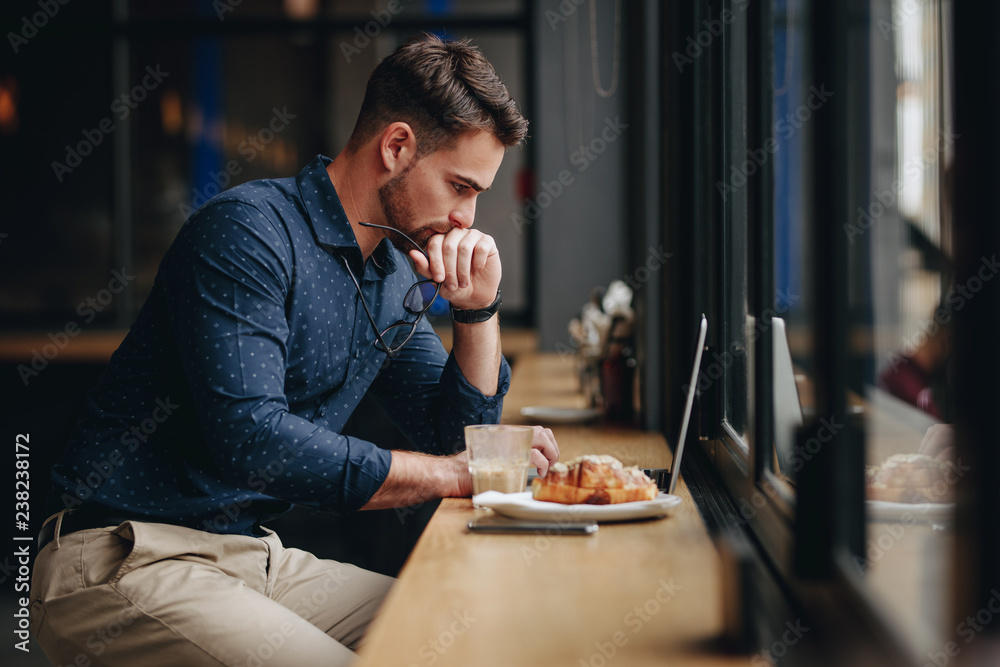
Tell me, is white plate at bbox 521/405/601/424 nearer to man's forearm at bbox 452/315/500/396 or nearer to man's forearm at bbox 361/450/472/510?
man's forearm at bbox 452/315/500/396

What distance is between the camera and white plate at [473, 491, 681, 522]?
1.12m

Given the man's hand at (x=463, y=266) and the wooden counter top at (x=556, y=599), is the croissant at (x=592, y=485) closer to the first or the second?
the wooden counter top at (x=556, y=599)

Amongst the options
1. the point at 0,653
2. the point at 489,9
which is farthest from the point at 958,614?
the point at 489,9

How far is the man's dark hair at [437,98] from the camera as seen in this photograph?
1467mm

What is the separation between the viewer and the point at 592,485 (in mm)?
1161
